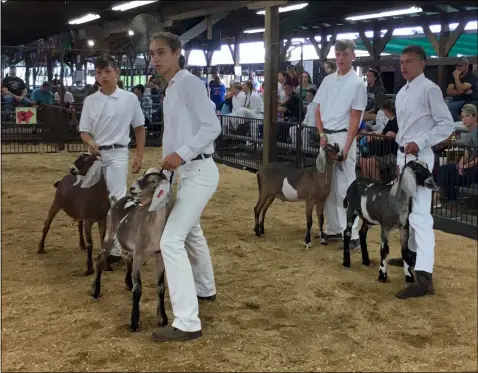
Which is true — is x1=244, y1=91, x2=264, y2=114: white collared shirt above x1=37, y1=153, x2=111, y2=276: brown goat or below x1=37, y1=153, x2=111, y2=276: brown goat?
above

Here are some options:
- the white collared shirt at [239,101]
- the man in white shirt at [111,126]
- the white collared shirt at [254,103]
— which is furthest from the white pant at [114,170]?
the white collared shirt at [239,101]

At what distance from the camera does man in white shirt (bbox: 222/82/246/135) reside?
11812mm

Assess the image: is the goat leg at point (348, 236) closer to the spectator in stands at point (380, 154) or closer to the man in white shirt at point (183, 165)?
the man in white shirt at point (183, 165)

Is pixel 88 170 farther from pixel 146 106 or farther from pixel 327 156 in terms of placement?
pixel 146 106

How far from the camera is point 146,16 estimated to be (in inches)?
345

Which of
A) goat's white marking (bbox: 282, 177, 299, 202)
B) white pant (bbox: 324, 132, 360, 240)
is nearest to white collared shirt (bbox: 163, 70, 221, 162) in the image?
white pant (bbox: 324, 132, 360, 240)

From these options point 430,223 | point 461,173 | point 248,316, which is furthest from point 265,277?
point 461,173

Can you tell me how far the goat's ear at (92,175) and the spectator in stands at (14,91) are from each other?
10094 millimetres

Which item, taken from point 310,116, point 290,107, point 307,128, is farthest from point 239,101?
point 307,128

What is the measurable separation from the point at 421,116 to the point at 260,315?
1742 mm

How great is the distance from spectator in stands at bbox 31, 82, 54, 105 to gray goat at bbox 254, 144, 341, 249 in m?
9.69

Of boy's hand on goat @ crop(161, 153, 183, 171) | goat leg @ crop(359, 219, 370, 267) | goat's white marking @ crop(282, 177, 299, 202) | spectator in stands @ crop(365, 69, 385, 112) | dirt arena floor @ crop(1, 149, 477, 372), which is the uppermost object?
spectator in stands @ crop(365, 69, 385, 112)

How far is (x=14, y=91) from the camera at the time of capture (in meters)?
14.3

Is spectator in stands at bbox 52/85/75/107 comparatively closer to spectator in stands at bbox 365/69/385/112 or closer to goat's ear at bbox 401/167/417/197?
spectator in stands at bbox 365/69/385/112
